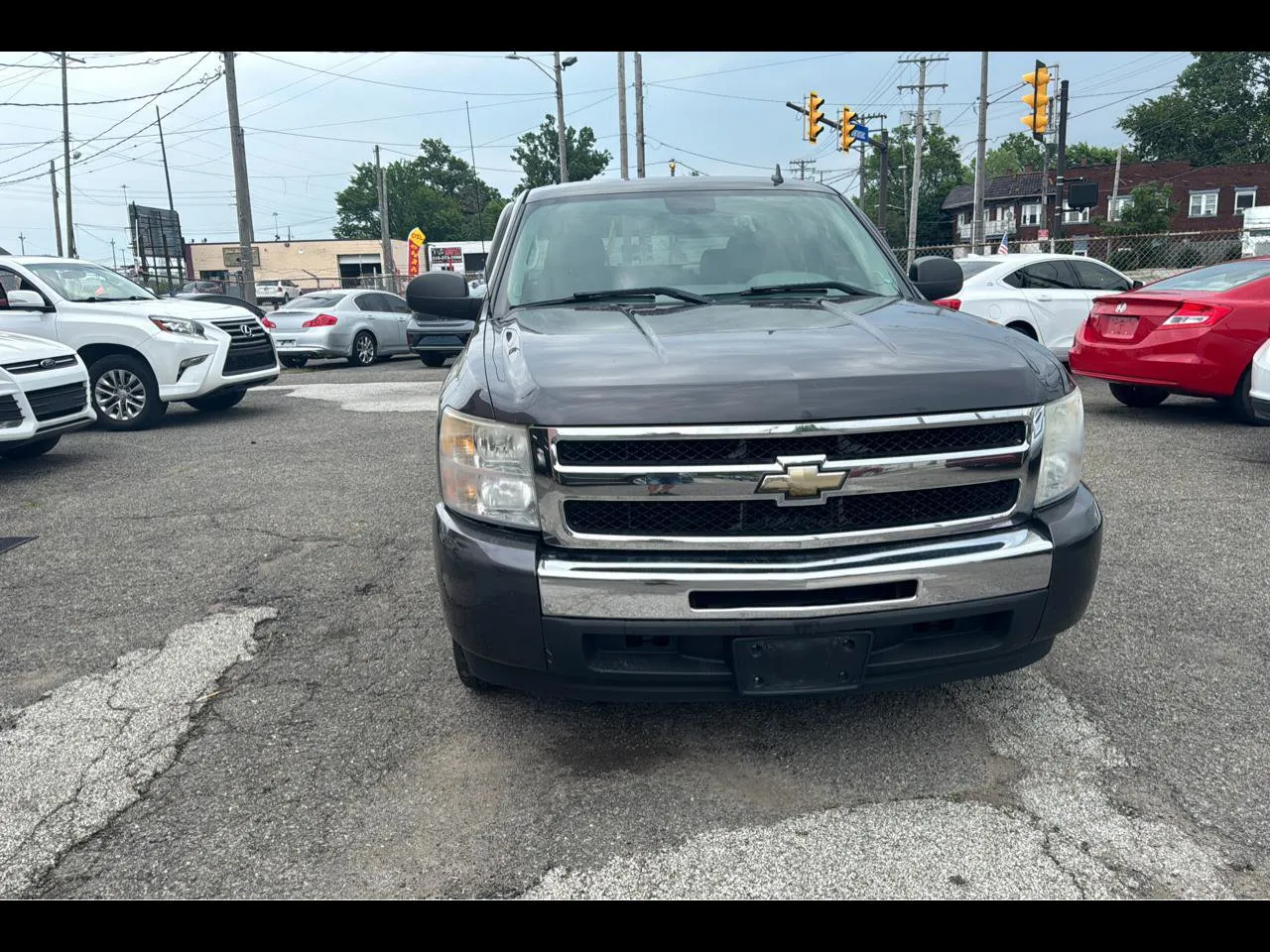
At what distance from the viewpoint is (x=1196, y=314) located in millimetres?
8375

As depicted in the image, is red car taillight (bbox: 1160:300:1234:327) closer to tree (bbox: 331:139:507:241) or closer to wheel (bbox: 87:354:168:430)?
wheel (bbox: 87:354:168:430)

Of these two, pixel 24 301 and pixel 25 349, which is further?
pixel 24 301

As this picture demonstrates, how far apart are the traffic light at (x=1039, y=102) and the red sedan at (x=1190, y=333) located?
1484cm

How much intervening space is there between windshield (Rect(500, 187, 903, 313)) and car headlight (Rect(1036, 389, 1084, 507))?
1194 mm

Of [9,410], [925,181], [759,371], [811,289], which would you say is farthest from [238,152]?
[925,181]

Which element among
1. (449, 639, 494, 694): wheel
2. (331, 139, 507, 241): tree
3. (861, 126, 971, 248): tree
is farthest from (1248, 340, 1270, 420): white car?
(331, 139, 507, 241): tree

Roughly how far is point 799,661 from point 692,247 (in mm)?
2087

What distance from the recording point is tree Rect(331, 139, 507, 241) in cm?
11469

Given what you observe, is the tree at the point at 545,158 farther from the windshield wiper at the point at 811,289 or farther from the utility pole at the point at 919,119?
the windshield wiper at the point at 811,289

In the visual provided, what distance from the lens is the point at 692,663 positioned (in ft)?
8.90

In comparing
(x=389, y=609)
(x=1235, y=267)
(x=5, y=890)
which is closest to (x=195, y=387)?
(x=389, y=609)

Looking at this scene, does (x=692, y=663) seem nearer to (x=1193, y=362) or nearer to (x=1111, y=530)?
(x=1111, y=530)

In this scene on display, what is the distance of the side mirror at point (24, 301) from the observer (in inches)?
380

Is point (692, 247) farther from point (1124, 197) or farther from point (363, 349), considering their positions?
point (1124, 197)
